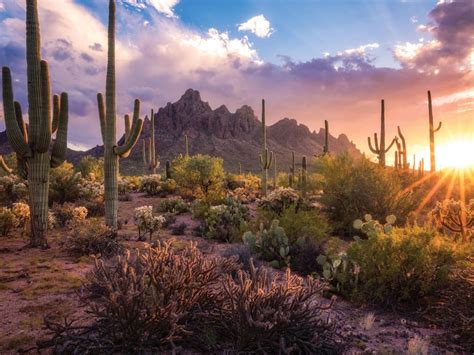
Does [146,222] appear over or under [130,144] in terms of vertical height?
under

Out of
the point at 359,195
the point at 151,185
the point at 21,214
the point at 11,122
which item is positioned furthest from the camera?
the point at 151,185

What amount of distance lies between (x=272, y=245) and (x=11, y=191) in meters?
13.7

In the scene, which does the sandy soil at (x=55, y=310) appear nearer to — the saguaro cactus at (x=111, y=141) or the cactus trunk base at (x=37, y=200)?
the cactus trunk base at (x=37, y=200)

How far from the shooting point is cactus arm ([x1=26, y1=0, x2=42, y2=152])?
9.00 metres

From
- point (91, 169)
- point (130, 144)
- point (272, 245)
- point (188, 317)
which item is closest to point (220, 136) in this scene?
point (91, 169)

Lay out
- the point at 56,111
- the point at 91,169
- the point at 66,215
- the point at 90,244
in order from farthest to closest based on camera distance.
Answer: the point at 91,169 → the point at 66,215 → the point at 56,111 → the point at 90,244

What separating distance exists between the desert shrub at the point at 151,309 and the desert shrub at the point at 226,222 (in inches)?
245

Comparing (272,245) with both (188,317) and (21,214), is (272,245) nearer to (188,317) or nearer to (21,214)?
(188,317)

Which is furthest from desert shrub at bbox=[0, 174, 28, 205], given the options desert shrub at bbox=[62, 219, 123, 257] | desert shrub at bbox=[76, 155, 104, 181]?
desert shrub at bbox=[76, 155, 104, 181]

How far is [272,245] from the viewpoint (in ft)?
26.3

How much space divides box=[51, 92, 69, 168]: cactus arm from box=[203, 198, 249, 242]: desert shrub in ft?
15.9

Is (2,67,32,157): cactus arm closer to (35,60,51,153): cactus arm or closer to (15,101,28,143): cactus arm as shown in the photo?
(35,60,51,153): cactus arm

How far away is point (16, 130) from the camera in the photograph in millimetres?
9008

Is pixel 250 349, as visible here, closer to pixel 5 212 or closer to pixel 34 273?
pixel 34 273
